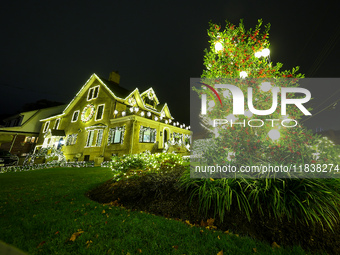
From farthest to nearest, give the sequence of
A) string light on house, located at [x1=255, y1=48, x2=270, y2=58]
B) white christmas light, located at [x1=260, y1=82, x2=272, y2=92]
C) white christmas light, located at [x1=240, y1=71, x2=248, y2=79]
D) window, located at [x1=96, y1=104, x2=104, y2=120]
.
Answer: window, located at [x1=96, y1=104, x2=104, y2=120]
string light on house, located at [x1=255, y1=48, x2=270, y2=58]
white christmas light, located at [x1=240, y1=71, x2=248, y2=79]
white christmas light, located at [x1=260, y1=82, x2=272, y2=92]

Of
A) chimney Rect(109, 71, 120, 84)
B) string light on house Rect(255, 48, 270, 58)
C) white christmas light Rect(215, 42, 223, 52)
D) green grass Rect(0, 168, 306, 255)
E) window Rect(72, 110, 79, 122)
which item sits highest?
chimney Rect(109, 71, 120, 84)

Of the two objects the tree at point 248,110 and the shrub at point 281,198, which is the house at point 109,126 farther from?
the shrub at point 281,198

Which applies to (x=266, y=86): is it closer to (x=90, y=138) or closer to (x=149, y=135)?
(x=149, y=135)

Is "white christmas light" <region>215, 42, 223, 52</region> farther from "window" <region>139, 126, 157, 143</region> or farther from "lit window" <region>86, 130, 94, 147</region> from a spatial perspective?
"lit window" <region>86, 130, 94, 147</region>

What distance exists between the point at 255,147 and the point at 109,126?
614 inches

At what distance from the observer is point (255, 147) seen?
155 inches

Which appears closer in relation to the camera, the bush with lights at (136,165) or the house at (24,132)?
the bush with lights at (136,165)

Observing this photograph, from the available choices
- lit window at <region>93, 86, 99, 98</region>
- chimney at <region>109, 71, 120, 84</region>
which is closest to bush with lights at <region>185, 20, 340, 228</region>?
lit window at <region>93, 86, 99, 98</region>

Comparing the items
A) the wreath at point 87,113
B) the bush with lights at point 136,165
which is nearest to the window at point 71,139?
the wreath at point 87,113

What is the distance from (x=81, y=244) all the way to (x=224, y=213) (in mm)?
2544

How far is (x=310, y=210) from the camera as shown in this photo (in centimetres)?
264

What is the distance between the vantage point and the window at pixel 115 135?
1578 cm

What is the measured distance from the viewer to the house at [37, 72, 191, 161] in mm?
15508

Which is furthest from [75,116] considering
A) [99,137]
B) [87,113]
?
[99,137]
